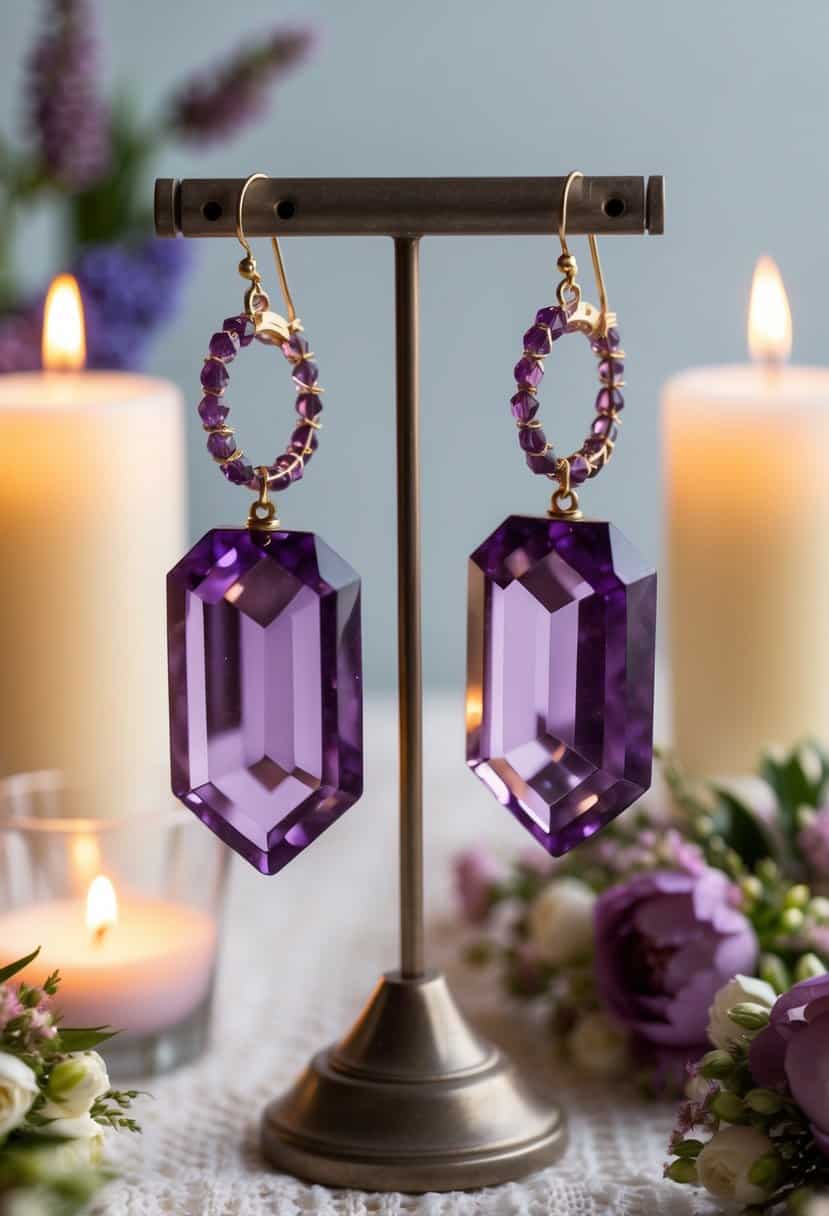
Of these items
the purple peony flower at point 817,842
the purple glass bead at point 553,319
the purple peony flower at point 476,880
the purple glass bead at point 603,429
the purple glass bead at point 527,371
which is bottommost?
the purple peony flower at point 476,880

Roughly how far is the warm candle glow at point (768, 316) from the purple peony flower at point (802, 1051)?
16.5 inches

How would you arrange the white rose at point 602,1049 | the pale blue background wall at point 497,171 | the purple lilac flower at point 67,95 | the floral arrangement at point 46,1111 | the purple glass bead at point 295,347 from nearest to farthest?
the floral arrangement at point 46,1111 → the purple glass bead at point 295,347 → the white rose at point 602,1049 → the purple lilac flower at point 67,95 → the pale blue background wall at point 497,171

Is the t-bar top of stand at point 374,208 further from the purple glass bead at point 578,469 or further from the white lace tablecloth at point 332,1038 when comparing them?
the white lace tablecloth at point 332,1038

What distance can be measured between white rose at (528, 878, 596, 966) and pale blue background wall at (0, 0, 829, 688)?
561mm

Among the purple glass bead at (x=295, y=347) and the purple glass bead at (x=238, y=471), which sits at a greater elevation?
the purple glass bead at (x=295, y=347)

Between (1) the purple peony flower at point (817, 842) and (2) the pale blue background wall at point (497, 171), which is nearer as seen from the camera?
(1) the purple peony flower at point (817, 842)

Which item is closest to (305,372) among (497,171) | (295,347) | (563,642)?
(295,347)

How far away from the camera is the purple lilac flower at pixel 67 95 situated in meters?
0.96

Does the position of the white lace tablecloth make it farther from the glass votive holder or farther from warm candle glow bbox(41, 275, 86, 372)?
warm candle glow bbox(41, 275, 86, 372)

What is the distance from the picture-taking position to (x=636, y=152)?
122 centimetres

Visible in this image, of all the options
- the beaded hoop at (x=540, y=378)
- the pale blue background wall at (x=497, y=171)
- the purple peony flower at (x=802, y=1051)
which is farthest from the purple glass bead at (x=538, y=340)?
the pale blue background wall at (x=497, y=171)

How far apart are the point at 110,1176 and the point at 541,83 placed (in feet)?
3.20

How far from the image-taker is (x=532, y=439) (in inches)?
20.6

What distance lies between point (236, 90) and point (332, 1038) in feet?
2.00
